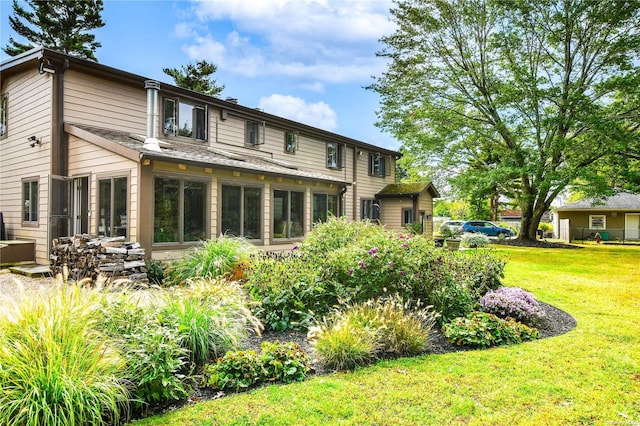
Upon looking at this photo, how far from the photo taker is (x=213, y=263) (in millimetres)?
7738

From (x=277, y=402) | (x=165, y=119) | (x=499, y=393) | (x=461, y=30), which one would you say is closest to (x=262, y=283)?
(x=277, y=402)

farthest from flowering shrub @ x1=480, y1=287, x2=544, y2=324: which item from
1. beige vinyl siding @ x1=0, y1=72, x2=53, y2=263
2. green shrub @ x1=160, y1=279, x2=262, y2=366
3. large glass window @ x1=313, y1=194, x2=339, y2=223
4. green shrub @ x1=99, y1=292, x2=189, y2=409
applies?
beige vinyl siding @ x1=0, y1=72, x2=53, y2=263

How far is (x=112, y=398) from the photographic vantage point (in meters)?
2.93

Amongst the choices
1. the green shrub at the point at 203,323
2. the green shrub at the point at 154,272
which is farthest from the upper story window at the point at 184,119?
the green shrub at the point at 203,323

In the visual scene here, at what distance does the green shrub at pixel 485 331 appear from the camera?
197 inches

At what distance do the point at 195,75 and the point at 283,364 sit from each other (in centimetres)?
2823

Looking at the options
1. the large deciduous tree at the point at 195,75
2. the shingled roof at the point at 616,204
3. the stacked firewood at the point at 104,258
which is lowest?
the stacked firewood at the point at 104,258

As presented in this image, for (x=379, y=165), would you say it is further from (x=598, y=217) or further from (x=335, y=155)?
(x=598, y=217)

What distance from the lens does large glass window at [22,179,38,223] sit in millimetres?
10734

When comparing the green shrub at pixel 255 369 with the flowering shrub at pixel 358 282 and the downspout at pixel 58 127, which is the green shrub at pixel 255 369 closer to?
the flowering shrub at pixel 358 282

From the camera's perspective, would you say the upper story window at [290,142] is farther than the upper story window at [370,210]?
No

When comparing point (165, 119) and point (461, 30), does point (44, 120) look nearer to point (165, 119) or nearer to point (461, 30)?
point (165, 119)

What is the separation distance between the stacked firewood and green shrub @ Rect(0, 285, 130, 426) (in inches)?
173

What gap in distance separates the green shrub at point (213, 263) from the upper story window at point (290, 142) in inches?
340
